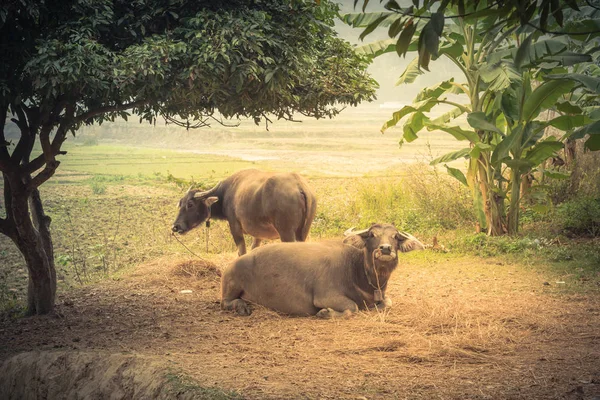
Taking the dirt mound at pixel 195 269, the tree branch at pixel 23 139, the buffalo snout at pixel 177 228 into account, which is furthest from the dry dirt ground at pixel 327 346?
the tree branch at pixel 23 139

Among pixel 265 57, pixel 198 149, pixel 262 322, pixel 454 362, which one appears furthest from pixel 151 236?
pixel 454 362

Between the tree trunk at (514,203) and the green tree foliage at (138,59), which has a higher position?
the green tree foliage at (138,59)

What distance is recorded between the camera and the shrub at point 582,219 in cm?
1097

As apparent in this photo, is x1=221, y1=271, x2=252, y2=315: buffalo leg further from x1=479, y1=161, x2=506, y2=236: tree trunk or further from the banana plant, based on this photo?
x1=479, y1=161, x2=506, y2=236: tree trunk

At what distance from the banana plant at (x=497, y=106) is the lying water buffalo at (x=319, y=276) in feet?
12.1

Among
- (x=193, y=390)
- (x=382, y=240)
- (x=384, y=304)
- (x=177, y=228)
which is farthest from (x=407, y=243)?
(x=177, y=228)

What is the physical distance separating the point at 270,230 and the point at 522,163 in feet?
13.3

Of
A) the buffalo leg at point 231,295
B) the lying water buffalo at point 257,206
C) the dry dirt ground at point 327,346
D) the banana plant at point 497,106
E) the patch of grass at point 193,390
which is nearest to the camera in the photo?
the patch of grass at point 193,390

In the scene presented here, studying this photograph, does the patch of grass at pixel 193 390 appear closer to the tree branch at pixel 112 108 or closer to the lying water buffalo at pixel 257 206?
the tree branch at pixel 112 108

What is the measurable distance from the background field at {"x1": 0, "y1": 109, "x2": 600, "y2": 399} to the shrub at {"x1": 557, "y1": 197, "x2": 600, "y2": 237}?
31 centimetres

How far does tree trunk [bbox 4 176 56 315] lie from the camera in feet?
24.1

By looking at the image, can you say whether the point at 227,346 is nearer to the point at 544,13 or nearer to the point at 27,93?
the point at 27,93

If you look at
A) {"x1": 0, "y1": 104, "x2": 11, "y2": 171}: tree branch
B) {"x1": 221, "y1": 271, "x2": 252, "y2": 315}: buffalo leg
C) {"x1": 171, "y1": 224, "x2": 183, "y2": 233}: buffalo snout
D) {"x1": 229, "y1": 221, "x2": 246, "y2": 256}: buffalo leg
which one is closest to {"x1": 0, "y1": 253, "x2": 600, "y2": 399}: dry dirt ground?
{"x1": 221, "y1": 271, "x2": 252, "y2": 315}: buffalo leg

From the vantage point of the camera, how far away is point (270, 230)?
9023 millimetres
